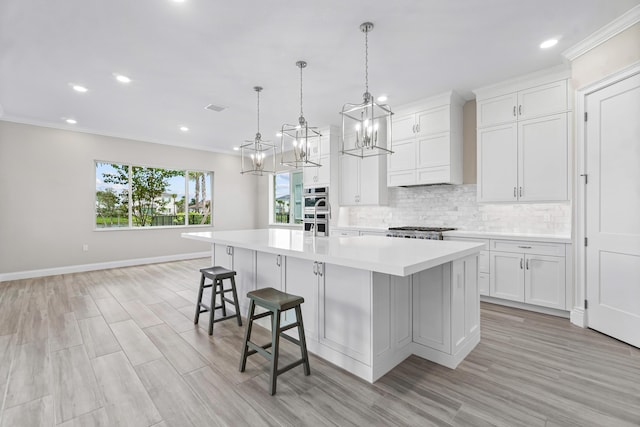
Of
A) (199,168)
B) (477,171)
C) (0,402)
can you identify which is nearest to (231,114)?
(199,168)

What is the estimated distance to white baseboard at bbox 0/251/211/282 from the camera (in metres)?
5.09

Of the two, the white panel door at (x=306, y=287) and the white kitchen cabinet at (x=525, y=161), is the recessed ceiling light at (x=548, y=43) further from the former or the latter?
the white panel door at (x=306, y=287)

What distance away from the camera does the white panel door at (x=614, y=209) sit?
8.63ft

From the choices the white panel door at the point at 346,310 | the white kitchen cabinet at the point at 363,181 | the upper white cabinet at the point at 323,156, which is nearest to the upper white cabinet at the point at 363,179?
the white kitchen cabinet at the point at 363,181

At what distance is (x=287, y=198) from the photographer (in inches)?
308

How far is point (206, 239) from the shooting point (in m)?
3.33

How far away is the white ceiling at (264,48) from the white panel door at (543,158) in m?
0.65

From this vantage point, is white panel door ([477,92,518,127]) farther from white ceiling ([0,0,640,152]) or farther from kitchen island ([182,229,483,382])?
kitchen island ([182,229,483,382])

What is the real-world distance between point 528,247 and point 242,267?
324 cm

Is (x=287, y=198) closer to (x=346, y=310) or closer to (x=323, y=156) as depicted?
(x=323, y=156)

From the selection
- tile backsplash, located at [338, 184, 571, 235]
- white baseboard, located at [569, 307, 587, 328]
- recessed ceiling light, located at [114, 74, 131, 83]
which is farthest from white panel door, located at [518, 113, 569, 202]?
recessed ceiling light, located at [114, 74, 131, 83]

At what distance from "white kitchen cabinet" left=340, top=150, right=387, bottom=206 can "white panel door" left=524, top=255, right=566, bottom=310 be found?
238cm

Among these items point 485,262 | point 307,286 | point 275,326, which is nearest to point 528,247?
point 485,262

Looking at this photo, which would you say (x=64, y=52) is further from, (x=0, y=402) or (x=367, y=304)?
(x=367, y=304)
